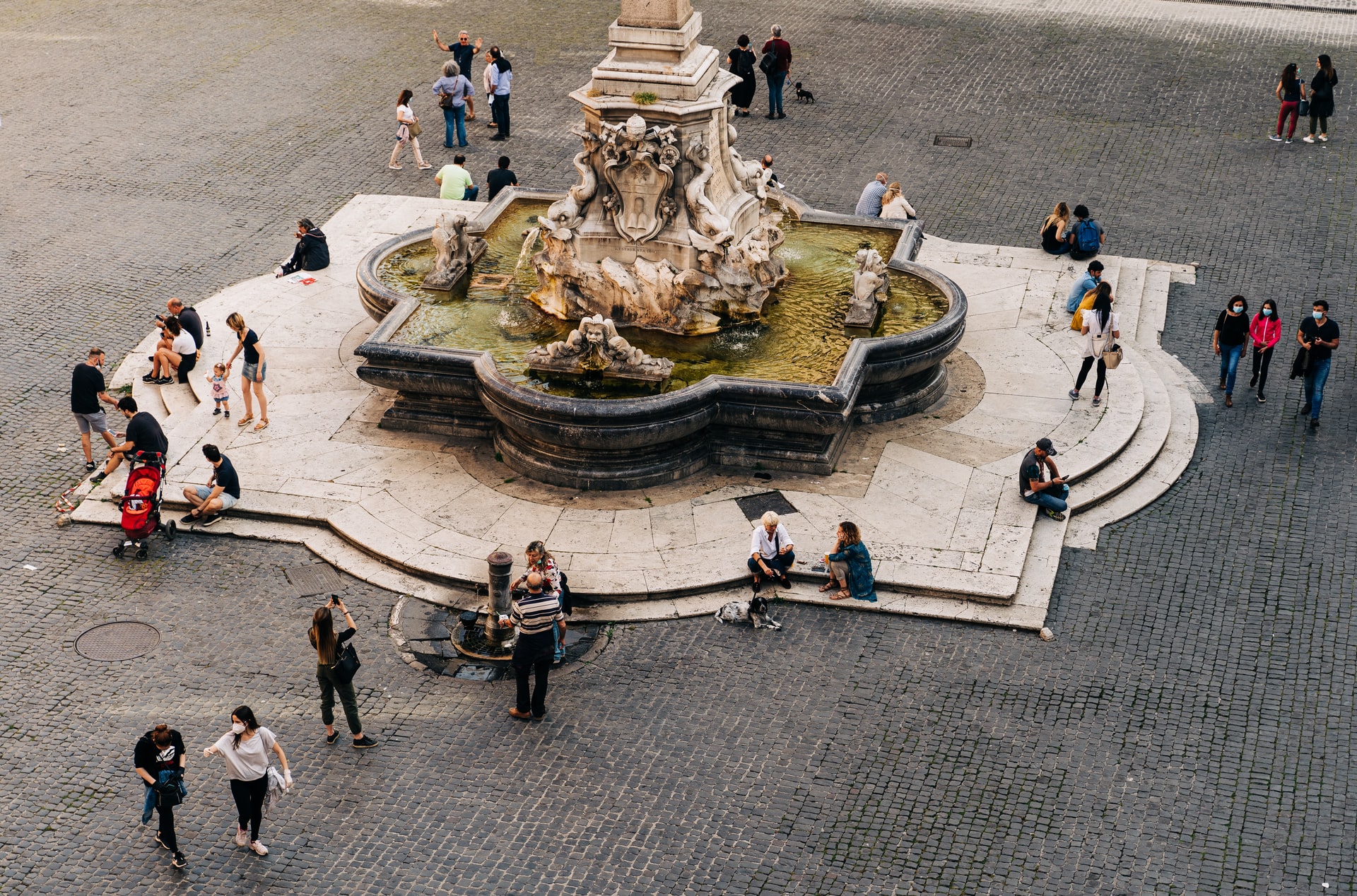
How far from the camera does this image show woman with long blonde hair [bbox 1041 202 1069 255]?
2219 centimetres

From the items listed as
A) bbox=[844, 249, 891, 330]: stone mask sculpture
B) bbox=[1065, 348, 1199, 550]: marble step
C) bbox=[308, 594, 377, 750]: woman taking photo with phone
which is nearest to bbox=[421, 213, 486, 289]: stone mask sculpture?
bbox=[844, 249, 891, 330]: stone mask sculpture

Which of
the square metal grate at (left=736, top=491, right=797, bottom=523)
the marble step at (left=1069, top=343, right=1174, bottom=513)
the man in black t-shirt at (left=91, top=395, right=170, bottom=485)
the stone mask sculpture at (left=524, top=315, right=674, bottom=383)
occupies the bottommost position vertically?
the square metal grate at (left=736, top=491, right=797, bottom=523)

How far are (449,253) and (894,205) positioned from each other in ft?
21.9

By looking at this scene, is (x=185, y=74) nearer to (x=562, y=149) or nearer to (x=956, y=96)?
(x=562, y=149)

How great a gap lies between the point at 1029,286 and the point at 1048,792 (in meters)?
10.6

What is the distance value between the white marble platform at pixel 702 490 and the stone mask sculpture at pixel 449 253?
4.48ft

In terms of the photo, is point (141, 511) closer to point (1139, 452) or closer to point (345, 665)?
point (345, 665)

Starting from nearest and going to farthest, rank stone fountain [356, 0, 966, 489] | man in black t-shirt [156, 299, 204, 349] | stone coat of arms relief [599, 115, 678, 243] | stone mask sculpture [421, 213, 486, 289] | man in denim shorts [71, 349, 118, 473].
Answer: stone fountain [356, 0, 966, 489] < man in denim shorts [71, 349, 118, 473] < stone coat of arms relief [599, 115, 678, 243] < man in black t-shirt [156, 299, 204, 349] < stone mask sculpture [421, 213, 486, 289]

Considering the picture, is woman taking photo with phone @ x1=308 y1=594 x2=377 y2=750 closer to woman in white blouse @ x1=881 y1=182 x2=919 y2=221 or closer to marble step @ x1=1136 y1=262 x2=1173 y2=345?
woman in white blouse @ x1=881 y1=182 x2=919 y2=221

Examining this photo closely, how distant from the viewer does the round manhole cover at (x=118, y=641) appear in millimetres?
14117

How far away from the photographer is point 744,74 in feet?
94.3

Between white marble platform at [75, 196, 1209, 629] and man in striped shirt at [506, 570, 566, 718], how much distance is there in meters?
1.73

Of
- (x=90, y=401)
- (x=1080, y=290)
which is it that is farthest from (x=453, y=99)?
(x=1080, y=290)

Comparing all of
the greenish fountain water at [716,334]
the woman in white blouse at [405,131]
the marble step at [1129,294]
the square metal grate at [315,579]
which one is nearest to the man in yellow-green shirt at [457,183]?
the woman in white blouse at [405,131]
